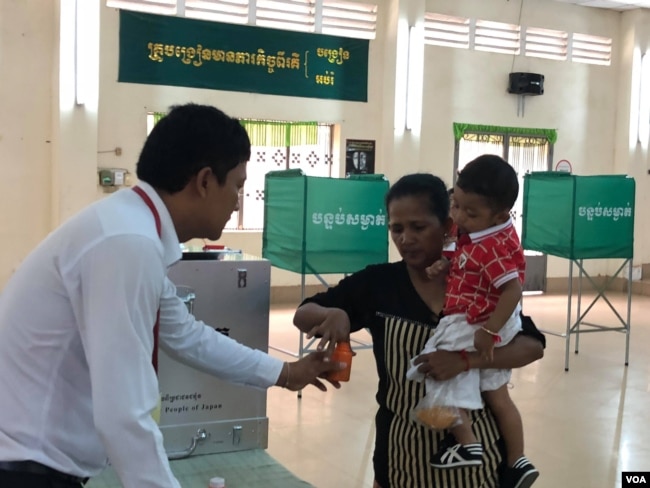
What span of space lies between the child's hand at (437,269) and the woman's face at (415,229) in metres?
0.02

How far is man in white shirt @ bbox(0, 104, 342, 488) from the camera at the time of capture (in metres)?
1.08

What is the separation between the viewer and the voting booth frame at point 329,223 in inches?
209

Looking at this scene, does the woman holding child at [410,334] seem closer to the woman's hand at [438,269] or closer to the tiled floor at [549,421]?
the woman's hand at [438,269]

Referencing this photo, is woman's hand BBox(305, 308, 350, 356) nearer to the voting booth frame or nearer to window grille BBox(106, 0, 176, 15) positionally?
the voting booth frame

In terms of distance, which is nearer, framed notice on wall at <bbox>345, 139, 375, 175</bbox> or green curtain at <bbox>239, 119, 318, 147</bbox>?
green curtain at <bbox>239, 119, 318, 147</bbox>

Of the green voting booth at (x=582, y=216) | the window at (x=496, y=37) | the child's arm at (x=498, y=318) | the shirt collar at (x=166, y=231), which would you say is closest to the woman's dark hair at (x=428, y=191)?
the child's arm at (x=498, y=318)

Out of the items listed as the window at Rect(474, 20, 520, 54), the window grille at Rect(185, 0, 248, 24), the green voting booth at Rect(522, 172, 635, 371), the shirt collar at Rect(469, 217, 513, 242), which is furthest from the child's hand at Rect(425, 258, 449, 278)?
the window at Rect(474, 20, 520, 54)

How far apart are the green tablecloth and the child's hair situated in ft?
4.80

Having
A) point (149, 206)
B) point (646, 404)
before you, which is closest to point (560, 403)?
point (646, 404)

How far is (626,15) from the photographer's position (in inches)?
422

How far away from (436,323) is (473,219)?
28 cm

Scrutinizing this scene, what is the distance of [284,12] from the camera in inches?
339

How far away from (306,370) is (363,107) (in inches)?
300

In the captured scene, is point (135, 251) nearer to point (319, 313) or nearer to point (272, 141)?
point (319, 313)
